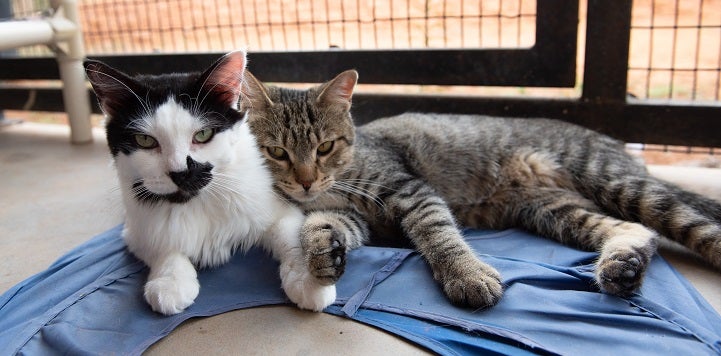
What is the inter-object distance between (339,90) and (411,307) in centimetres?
88

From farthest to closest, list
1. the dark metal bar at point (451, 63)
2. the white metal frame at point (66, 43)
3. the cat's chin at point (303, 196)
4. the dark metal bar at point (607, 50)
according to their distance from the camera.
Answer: the white metal frame at point (66, 43)
the dark metal bar at point (451, 63)
the dark metal bar at point (607, 50)
the cat's chin at point (303, 196)

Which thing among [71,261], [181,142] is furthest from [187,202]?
[71,261]

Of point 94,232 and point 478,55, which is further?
point 478,55

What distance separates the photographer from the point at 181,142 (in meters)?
1.58

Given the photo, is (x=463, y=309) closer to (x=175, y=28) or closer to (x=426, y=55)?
(x=426, y=55)

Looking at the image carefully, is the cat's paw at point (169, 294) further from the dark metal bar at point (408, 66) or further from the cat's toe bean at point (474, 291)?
the dark metal bar at point (408, 66)

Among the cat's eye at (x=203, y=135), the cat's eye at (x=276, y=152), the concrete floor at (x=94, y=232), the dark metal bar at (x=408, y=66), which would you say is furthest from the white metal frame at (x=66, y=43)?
the cat's eye at (x=203, y=135)

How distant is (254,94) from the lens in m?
2.07

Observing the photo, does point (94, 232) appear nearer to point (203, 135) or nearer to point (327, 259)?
point (203, 135)

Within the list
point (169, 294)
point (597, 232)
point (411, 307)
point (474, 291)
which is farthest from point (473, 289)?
point (169, 294)

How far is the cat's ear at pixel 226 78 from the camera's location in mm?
1655

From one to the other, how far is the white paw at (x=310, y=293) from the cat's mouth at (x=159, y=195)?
401 mm

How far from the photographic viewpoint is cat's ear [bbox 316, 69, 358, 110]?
6.86 ft

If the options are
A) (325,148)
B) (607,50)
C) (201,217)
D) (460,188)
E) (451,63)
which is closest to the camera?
(201,217)
